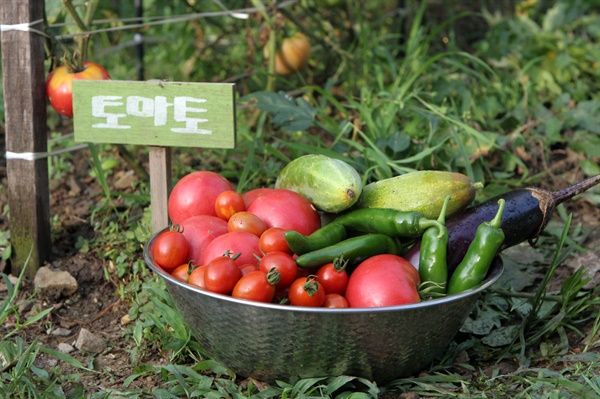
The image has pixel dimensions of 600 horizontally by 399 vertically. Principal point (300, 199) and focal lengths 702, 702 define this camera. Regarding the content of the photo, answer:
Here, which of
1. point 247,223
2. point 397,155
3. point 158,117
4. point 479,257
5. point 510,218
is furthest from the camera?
point 397,155

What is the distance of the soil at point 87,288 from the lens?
6.93 feet

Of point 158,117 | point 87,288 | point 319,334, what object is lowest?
point 87,288

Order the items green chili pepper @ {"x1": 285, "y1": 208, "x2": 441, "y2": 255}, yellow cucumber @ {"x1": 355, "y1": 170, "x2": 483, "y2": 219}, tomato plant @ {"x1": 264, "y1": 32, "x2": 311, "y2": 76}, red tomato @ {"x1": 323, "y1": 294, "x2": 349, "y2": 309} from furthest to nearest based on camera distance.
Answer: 1. tomato plant @ {"x1": 264, "y1": 32, "x2": 311, "y2": 76}
2. yellow cucumber @ {"x1": 355, "y1": 170, "x2": 483, "y2": 219}
3. green chili pepper @ {"x1": 285, "y1": 208, "x2": 441, "y2": 255}
4. red tomato @ {"x1": 323, "y1": 294, "x2": 349, "y2": 309}

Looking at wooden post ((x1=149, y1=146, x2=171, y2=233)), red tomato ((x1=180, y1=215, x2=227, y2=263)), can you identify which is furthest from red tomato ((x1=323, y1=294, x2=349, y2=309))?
wooden post ((x1=149, y1=146, x2=171, y2=233))

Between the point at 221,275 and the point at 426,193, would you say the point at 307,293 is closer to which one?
the point at 221,275

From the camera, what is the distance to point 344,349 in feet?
5.64

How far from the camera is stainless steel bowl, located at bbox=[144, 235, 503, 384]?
1.66m

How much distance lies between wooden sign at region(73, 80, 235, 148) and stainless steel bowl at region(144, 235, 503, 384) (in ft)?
1.71

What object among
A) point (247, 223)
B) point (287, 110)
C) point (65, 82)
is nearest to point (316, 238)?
point (247, 223)

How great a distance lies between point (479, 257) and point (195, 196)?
85 cm

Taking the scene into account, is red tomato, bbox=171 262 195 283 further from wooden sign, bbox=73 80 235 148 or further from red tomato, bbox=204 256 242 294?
wooden sign, bbox=73 80 235 148

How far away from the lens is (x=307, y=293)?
1.68m

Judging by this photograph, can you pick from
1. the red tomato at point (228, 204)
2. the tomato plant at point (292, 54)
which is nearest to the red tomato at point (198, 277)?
the red tomato at point (228, 204)

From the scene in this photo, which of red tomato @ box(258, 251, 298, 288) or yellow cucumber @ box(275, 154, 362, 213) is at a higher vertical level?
yellow cucumber @ box(275, 154, 362, 213)
